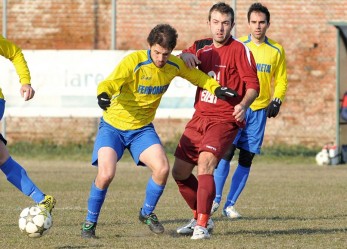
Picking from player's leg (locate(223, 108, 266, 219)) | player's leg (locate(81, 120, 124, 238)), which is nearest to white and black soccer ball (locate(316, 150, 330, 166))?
player's leg (locate(223, 108, 266, 219))

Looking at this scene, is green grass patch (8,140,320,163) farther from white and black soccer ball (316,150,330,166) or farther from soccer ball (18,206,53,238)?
soccer ball (18,206,53,238)

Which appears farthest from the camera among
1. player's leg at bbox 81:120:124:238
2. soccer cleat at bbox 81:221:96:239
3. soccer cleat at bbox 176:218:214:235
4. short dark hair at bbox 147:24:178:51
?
soccer cleat at bbox 176:218:214:235

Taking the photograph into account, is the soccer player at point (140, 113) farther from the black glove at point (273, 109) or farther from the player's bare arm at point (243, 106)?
the black glove at point (273, 109)

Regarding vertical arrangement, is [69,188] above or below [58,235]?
below

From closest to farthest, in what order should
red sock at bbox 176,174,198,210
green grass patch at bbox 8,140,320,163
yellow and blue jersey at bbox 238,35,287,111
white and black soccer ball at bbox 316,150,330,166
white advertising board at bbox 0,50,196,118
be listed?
red sock at bbox 176,174,198,210, yellow and blue jersey at bbox 238,35,287,111, white and black soccer ball at bbox 316,150,330,166, white advertising board at bbox 0,50,196,118, green grass patch at bbox 8,140,320,163

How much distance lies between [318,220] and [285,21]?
1001 centimetres

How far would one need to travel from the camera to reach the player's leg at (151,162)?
25.6ft

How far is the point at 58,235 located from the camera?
26.2 feet

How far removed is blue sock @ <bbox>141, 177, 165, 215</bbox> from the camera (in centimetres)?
796

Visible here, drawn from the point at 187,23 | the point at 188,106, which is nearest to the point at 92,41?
the point at 187,23

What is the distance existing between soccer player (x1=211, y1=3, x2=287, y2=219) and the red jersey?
1841 millimetres

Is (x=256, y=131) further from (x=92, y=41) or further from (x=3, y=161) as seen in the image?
(x=92, y=41)

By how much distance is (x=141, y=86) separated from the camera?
25.7 feet

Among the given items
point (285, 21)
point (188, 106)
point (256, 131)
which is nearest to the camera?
point (256, 131)
